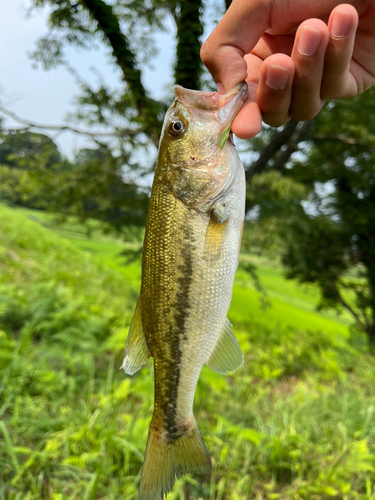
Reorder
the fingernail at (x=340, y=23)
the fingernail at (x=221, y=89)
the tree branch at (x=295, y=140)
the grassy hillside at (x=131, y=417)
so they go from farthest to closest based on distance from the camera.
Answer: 1. the tree branch at (x=295, y=140)
2. the grassy hillside at (x=131, y=417)
3. the fingernail at (x=221, y=89)
4. the fingernail at (x=340, y=23)

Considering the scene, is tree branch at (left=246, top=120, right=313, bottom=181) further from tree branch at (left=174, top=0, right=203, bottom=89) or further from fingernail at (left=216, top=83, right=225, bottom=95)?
fingernail at (left=216, top=83, right=225, bottom=95)

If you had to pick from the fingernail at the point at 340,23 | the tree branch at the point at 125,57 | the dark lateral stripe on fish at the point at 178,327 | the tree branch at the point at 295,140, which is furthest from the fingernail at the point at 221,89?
the tree branch at the point at 295,140

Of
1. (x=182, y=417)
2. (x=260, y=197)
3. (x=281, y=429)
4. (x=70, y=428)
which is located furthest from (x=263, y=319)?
(x=182, y=417)

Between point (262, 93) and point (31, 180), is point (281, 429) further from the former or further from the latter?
point (31, 180)

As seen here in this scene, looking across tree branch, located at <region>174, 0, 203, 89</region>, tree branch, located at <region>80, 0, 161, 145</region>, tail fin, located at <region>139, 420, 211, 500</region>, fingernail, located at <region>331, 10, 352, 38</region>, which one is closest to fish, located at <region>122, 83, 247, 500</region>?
tail fin, located at <region>139, 420, 211, 500</region>

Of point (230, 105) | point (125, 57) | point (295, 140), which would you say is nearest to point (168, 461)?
point (230, 105)

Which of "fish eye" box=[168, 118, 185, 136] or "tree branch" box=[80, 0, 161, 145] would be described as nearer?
"fish eye" box=[168, 118, 185, 136]

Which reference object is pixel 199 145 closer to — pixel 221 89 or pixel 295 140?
pixel 221 89

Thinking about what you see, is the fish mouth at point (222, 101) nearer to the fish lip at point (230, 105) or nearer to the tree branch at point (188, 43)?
the fish lip at point (230, 105)
